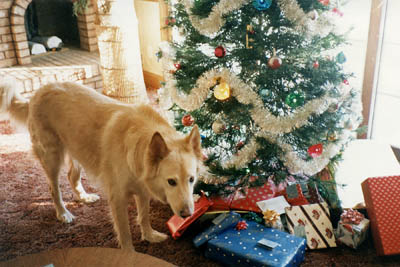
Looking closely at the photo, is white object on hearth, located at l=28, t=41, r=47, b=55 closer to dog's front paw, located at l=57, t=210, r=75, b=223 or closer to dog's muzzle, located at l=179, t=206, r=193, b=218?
dog's front paw, located at l=57, t=210, r=75, b=223

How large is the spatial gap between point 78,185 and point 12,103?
0.66 metres

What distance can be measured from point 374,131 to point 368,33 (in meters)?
0.77

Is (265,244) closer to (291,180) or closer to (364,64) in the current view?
(291,180)

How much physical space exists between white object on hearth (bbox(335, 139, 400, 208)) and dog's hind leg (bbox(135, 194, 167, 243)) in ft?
3.69

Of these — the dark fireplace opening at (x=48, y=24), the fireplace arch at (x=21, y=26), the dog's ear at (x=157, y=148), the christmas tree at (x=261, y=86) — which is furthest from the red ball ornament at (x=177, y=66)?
the dark fireplace opening at (x=48, y=24)

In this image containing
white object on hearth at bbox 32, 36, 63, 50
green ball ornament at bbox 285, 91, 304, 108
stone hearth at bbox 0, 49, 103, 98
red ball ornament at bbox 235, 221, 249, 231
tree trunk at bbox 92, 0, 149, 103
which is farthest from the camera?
white object on hearth at bbox 32, 36, 63, 50

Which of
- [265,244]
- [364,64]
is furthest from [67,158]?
[364,64]

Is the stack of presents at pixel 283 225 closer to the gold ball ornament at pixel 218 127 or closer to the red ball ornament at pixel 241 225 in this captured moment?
the red ball ornament at pixel 241 225

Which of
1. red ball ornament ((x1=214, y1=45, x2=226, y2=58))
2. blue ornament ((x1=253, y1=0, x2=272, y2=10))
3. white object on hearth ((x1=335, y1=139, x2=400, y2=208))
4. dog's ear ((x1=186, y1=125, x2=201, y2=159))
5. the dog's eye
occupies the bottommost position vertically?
white object on hearth ((x1=335, y1=139, x2=400, y2=208))

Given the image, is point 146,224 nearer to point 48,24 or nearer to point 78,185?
point 78,185

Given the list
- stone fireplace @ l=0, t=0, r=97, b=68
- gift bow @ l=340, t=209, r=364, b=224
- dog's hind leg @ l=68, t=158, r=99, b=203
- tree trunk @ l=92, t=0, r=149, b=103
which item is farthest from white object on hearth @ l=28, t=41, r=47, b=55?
gift bow @ l=340, t=209, r=364, b=224

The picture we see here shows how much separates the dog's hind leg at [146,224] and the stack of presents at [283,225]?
0.27 ft

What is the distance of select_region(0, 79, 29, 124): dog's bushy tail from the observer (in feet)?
7.23

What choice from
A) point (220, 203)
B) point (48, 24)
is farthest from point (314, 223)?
point (48, 24)
